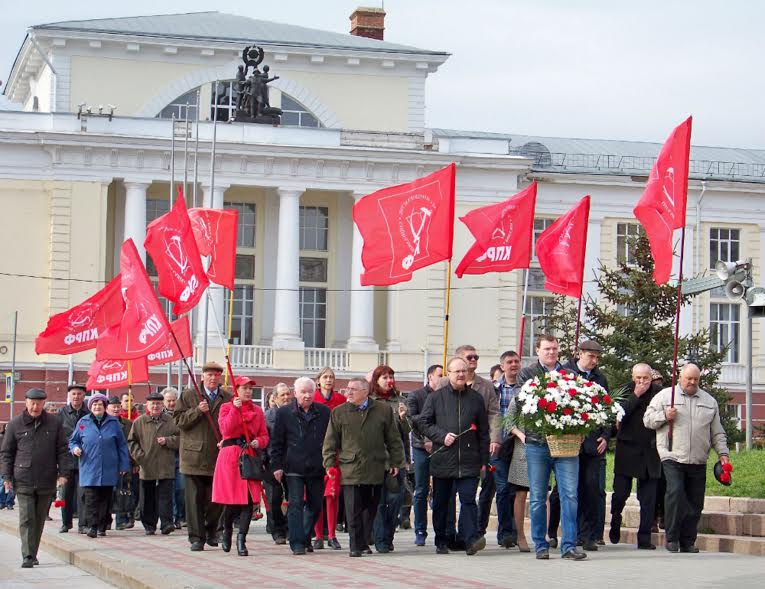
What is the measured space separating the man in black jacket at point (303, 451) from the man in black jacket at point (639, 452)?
2931mm

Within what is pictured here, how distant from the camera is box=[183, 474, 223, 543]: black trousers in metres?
17.8

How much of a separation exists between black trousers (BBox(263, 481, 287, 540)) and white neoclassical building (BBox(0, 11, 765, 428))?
35.3 metres

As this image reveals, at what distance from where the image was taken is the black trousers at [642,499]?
1725cm

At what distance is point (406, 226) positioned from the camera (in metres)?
21.0

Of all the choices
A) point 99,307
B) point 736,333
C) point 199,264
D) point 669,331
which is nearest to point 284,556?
point 199,264

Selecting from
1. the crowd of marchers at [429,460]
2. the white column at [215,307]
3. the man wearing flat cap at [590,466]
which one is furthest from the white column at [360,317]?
the man wearing flat cap at [590,466]

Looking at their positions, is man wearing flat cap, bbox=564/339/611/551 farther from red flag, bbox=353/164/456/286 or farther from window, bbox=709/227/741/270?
window, bbox=709/227/741/270

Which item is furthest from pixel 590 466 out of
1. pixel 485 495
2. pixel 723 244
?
pixel 723 244

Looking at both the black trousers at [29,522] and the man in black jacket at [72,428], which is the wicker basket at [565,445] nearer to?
the black trousers at [29,522]

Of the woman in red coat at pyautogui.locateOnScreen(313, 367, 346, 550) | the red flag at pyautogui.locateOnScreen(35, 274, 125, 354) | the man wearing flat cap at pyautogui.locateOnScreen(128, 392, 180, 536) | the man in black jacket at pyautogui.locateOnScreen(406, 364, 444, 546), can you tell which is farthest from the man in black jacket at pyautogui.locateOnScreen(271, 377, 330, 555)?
the red flag at pyautogui.locateOnScreen(35, 274, 125, 354)

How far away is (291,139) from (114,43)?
6483mm

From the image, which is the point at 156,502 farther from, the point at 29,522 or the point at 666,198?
the point at 666,198

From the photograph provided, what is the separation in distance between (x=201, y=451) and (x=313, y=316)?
41527mm

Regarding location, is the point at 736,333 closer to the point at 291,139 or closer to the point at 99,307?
the point at 291,139
